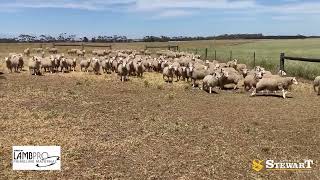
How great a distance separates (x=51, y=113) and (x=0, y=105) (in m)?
2.91

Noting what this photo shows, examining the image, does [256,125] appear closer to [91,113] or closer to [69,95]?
[91,113]

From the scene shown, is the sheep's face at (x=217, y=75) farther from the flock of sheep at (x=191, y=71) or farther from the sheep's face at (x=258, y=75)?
the sheep's face at (x=258, y=75)

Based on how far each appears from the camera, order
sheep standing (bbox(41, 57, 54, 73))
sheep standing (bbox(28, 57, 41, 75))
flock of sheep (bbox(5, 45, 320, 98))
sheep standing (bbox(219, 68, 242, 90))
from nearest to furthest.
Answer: flock of sheep (bbox(5, 45, 320, 98)), sheep standing (bbox(219, 68, 242, 90)), sheep standing (bbox(28, 57, 41, 75)), sheep standing (bbox(41, 57, 54, 73))

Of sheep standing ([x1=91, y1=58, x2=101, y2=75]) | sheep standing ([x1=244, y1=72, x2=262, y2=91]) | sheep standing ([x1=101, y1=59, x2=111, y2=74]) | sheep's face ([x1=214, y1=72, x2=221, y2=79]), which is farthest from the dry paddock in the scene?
sheep standing ([x1=101, y1=59, x2=111, y2=74])

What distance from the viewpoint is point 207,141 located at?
11664mm

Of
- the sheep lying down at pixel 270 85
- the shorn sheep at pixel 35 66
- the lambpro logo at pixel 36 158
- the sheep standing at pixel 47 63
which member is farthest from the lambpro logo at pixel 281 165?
the sheep standing at pixel 47 63

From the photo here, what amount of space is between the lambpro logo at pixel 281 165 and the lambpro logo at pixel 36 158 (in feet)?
13.3

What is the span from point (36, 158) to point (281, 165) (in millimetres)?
5027

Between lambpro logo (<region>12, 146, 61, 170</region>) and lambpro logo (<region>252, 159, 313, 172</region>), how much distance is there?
4.04m

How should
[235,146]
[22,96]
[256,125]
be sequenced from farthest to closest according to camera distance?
[22,96] → [256,125] → [235,146]

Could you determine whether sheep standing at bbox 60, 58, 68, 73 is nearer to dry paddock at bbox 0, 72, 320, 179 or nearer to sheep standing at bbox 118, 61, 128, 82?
sheep standing at bbox 118, 61, 128, 82

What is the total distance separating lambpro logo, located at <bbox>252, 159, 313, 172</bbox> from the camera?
957 cm

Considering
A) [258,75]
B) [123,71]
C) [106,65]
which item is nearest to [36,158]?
[258,75]

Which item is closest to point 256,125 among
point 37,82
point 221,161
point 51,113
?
point 221,161
